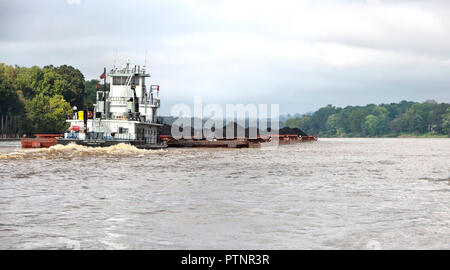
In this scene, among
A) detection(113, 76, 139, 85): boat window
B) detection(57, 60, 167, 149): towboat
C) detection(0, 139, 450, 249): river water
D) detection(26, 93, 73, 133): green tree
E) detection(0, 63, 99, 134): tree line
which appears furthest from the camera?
detection(0, 63, 99, 134): tree line

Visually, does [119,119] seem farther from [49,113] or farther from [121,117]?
[49,113]

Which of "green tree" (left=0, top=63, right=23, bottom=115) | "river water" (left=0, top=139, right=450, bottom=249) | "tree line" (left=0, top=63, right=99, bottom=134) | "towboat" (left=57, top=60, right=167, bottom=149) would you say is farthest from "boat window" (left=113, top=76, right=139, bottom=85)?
"green tree" (left=0, top=63, right=23, bottom=115)

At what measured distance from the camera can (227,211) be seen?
19.4m

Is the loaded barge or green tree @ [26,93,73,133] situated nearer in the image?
the loaded barge

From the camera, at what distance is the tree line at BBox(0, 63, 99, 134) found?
120875mm

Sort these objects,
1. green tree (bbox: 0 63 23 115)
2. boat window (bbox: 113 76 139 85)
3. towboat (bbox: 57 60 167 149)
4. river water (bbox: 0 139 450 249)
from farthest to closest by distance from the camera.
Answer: green tree (bbox: 0 63 23 115)
boat window (bbox: 113 76 139 85)
towboat (bbox: 57 60 167 149)
river water (bbox: 0 139 450 249)

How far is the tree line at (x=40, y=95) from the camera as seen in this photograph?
121m

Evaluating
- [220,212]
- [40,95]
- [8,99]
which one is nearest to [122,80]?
[40,95]

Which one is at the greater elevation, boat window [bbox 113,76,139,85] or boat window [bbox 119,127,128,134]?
boat window [bbox 113,76,139,85]

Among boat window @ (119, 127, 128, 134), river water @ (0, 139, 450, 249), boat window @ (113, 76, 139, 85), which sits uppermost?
boat window @ (113, 76, 139, 85)

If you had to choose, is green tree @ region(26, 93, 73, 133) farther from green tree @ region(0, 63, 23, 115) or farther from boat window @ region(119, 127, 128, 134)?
boat window @ region(119, 127, 128, 134)

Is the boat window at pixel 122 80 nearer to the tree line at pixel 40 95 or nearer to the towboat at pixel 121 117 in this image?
the towboat at pixel 121 117
